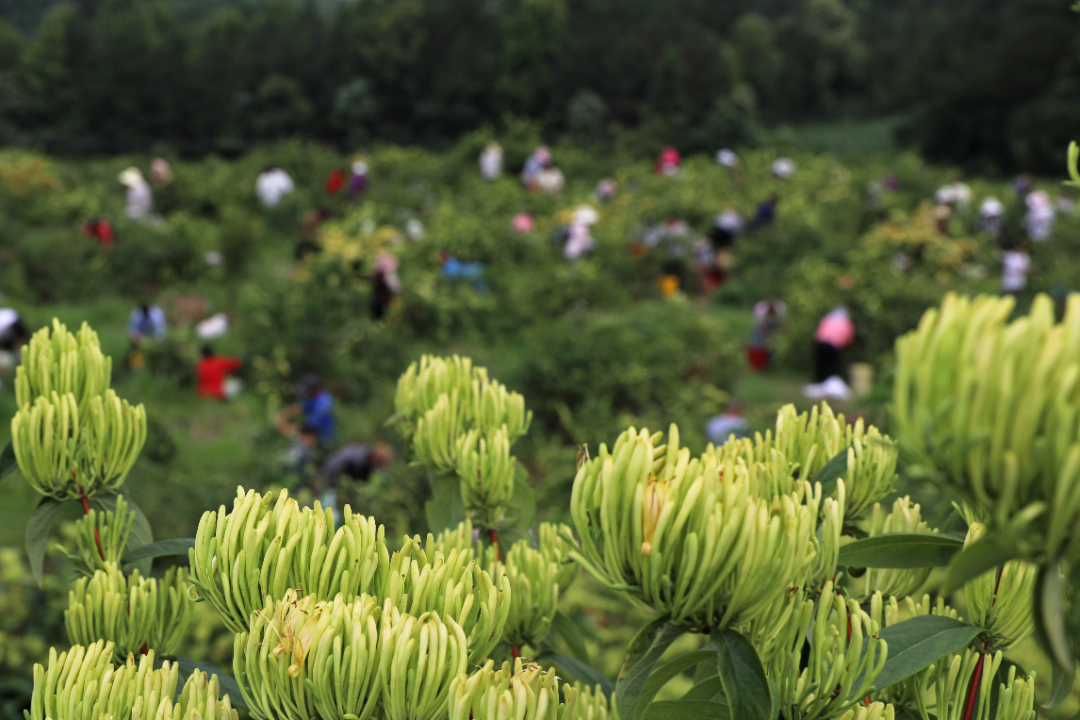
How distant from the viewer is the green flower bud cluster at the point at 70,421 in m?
1.02

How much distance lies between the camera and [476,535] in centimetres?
122

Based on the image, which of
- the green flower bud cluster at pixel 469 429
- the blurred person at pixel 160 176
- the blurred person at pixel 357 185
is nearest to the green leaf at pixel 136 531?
the green flower bud cluster at pixel 469 429

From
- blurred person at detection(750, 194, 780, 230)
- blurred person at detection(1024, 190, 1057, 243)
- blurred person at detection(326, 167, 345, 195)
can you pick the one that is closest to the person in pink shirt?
blurred person at detection(750, 194, 780, 230)

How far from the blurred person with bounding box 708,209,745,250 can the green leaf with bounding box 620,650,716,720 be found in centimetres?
1300

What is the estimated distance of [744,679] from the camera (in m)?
0.68

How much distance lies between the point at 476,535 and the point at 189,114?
3045 cm

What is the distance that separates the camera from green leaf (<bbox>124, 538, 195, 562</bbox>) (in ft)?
3.45

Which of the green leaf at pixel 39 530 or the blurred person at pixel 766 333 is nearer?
the green leaf at pixel 39 530

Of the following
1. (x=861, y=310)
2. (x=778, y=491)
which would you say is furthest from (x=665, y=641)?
(x=861, y=310)

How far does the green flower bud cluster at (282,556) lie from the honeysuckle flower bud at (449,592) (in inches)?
1.0

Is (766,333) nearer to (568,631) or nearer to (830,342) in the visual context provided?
(830,342)

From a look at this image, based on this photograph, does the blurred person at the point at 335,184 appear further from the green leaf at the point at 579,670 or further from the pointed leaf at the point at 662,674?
the pointed leaf at the point at 662,674

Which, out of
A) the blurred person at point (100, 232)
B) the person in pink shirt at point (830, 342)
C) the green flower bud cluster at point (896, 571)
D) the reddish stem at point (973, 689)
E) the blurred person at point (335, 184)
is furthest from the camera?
the blurred person at point (335, 184)

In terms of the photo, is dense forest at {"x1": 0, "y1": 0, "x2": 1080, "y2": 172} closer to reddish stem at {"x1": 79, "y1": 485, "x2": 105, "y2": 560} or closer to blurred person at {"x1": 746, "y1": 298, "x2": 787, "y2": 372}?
blurred person at {"x1": 746, "y1": 298, "x2": 787, "y2": 372}
